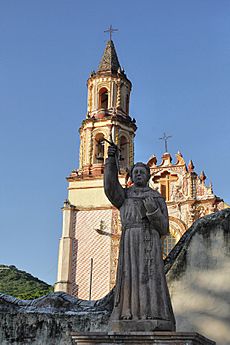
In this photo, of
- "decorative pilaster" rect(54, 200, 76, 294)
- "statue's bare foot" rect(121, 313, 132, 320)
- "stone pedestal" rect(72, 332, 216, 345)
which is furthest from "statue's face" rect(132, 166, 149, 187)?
"decorative pilaster" rect(54, 200, 76, 294)

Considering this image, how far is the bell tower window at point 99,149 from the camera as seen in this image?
2353 centimetres

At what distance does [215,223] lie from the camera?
5887mm

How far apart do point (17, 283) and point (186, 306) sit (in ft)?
111

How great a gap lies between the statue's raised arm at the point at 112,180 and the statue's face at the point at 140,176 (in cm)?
17

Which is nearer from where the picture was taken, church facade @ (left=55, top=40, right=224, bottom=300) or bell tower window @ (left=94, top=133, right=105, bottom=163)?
church facade @ (left=55, top=40, right=224, bottom=300)

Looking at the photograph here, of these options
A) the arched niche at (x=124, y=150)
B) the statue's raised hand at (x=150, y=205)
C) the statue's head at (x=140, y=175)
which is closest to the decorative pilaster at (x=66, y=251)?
the arched niche at (x=124, y=150)

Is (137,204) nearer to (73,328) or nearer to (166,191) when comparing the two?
(73,328)

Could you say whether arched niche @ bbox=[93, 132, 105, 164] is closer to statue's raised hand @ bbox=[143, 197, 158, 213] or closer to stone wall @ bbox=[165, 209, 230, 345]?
stone wall @ bbox=[165, 209, 230, 345]

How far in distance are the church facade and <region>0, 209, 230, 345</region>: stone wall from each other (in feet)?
45.4

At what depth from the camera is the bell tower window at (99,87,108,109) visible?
82.2ft

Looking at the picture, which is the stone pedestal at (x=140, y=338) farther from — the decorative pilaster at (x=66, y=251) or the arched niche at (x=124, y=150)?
the arched niche at (x=124, y=150)

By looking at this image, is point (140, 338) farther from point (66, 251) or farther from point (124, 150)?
point (124, 150)

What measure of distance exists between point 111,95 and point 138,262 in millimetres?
21489

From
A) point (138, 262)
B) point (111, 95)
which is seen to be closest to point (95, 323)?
point (138, 262)
